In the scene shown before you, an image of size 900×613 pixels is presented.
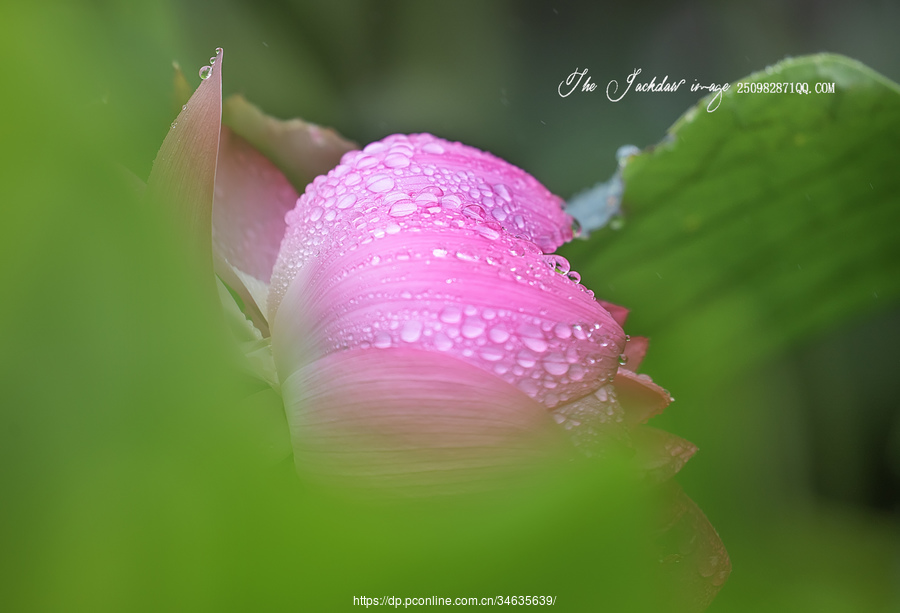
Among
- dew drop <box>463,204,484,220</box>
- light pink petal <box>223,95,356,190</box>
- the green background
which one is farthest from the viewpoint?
light pink petal <box>223,95,356,190</box>

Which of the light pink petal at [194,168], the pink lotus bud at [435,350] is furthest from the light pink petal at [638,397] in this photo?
the light pink petal at [194,168]

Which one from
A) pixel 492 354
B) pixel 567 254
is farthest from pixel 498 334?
pixel 567 254

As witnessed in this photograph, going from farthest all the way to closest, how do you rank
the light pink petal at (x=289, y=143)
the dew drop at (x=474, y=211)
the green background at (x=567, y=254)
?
the light pink petal at (x=289, y=143), the dew drop at (x=474, y=211), the green background at (x=567, y=254)

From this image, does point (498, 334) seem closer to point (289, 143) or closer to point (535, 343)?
point (535, 343)

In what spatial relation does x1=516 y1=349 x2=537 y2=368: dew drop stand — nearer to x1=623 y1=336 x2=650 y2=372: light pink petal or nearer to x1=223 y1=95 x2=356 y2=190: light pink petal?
x1=623 y1=336 x2=650 y2=372: light pink petal

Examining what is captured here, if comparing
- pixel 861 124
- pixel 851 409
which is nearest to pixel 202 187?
pixel 861 124

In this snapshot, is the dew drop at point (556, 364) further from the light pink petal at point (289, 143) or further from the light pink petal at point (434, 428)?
the light pink petal at point (289, 143)

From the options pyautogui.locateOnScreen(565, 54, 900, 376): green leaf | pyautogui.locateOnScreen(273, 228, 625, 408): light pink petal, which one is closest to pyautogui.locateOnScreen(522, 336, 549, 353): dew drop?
pyautogui.locateOnScreen(273, 228, 625, 408): light pink petal
